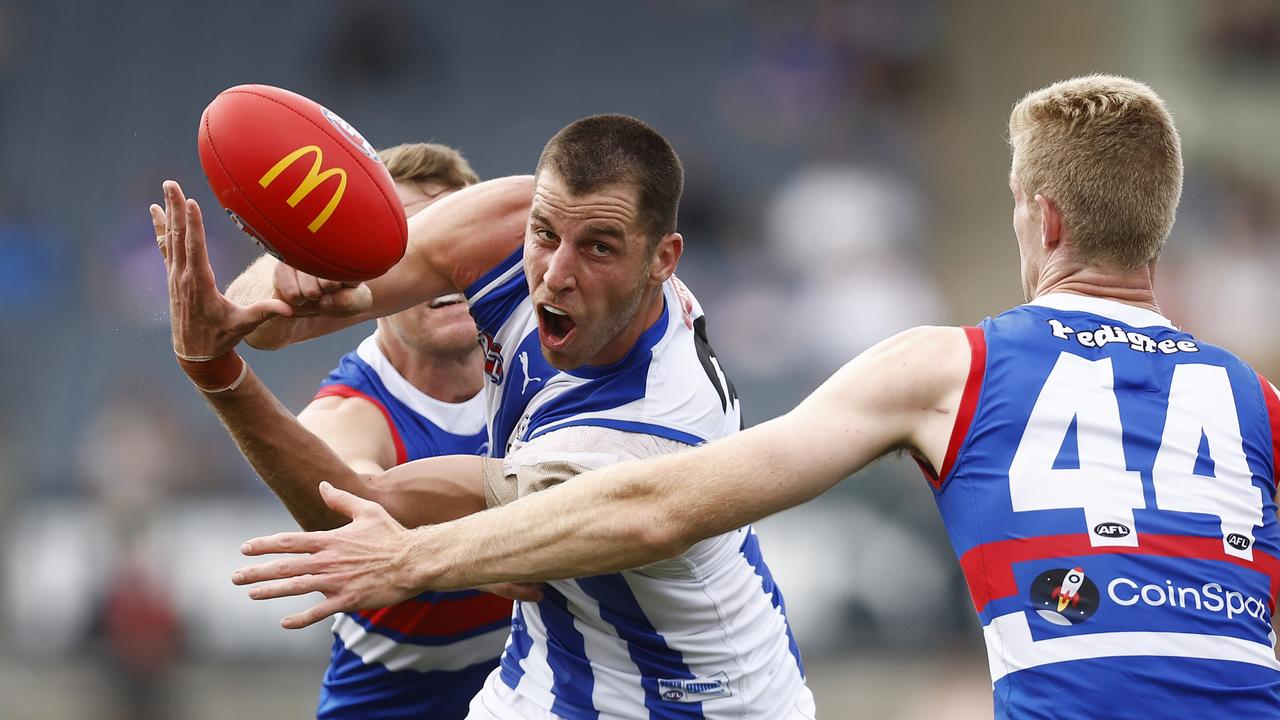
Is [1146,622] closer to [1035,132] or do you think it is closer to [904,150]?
[1035,132]

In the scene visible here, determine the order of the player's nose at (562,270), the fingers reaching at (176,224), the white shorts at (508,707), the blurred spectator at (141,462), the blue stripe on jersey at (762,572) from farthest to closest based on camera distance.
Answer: the blurred spectator at (141,462) → the blue stripe on jersey at (762,572) → the white shorts at (508,707) → the player's nose at (562,270) → the fingers reaching at (176,224)

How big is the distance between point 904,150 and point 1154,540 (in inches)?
531

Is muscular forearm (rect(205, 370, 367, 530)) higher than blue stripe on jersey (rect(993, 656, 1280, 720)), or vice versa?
muscular forearm (rect(205, 370, 367, 530))

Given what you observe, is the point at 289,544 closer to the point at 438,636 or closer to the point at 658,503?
the point at 658,503

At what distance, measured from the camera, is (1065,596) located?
11.5 ft

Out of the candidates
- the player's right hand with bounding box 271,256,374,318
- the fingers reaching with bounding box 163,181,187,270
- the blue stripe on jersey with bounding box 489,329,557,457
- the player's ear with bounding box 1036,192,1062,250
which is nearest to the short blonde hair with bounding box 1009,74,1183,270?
the player's ear with bounding box 1036,192,1062,250

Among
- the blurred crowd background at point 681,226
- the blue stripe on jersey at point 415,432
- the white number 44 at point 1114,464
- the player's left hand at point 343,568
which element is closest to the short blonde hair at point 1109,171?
the white number 44 at point 1114,464

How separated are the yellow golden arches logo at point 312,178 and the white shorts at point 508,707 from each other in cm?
196

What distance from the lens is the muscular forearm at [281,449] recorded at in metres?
4.52

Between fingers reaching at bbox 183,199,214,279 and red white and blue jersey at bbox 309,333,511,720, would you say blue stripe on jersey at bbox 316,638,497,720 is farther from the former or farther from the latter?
fingers reaching at bbox 183,199,214,279

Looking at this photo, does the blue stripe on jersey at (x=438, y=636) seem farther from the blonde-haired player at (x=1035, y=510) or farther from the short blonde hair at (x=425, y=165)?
the blonde-haired player at (x=1035, y=510)

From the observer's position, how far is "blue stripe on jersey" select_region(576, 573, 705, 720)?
5012mm

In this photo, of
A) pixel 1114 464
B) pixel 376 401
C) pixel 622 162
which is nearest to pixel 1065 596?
pixel 1114 464

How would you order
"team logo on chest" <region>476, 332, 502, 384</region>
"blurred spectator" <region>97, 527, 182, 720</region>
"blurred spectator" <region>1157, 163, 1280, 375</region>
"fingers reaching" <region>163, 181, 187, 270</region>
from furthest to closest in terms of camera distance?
"blurred spectator" <region>1157, 163, 1280, 375</region> < "blurred spectator" <region>97, 527, 182, 720</region> < "team logo on chest" <region>476, 332, 502, 384</region> < "fingers reaching" <region>163, 181, 187, 270</region>
